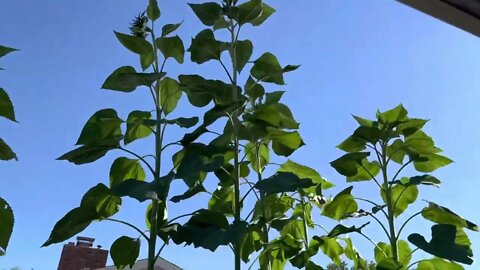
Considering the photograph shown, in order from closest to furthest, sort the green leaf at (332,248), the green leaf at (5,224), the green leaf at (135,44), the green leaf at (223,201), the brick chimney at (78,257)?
the green leaf at (5,224), the green leaf at (135,44), the green leaf at (223,201), the green leaf at (332,248), the brick chimney at (78,257)

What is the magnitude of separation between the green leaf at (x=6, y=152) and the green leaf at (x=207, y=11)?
0.86 meters

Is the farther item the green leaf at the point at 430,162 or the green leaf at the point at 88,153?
the green leaf at the point at 430,162

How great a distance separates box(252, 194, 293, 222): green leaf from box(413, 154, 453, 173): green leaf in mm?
465

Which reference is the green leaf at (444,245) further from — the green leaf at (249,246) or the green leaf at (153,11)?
the green leaf at (153,11)

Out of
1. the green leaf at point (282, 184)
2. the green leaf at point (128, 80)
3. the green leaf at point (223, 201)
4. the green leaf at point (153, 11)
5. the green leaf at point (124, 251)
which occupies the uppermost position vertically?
the green leaf at point (153, 11)

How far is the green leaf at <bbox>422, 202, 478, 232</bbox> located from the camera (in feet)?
5.05

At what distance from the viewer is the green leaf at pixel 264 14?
1.72 meters

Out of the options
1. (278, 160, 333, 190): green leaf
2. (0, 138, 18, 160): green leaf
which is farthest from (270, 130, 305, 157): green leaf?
(0, 138, 18, 160): green leaf

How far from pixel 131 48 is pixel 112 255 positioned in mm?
625

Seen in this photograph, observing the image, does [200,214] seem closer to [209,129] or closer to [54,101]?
[209,129]

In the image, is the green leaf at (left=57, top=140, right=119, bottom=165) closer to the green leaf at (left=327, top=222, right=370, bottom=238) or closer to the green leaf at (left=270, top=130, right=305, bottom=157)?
the green leaf at (left=270, top=130, right=305, bottom=157)

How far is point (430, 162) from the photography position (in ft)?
5.60

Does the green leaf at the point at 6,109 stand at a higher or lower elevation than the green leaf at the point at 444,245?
higher

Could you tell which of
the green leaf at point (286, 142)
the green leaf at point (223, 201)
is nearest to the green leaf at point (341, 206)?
the green leaf at point (286, 142)
